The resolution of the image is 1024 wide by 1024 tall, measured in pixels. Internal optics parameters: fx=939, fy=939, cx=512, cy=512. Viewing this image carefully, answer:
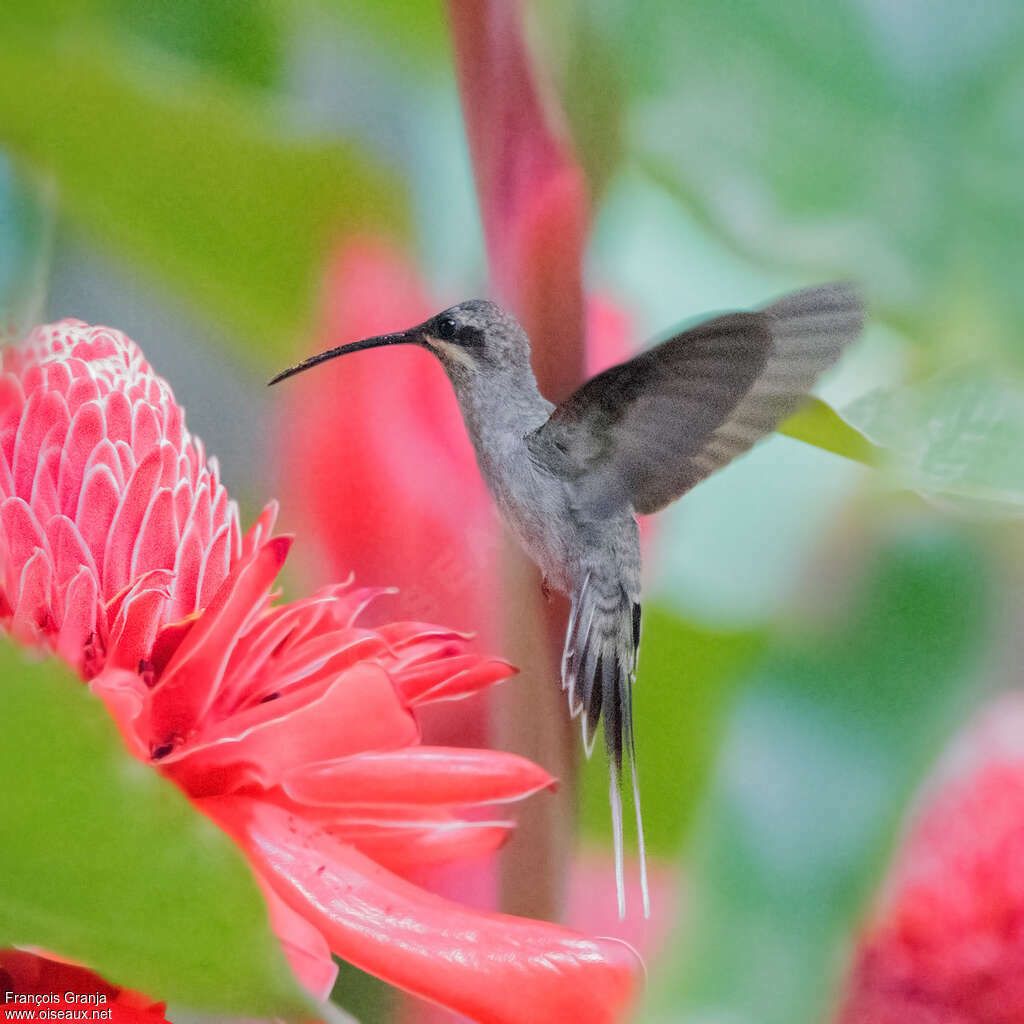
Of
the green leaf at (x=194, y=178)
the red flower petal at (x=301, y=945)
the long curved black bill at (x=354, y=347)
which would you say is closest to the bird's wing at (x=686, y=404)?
the long curved black bill at (x=354, y=347)

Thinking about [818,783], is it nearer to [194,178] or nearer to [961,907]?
[961,907]

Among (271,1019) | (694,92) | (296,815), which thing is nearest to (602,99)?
(694,92)

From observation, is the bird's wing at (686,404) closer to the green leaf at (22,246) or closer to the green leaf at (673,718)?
the green leaf at (673,718)

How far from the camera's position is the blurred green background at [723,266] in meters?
0.68

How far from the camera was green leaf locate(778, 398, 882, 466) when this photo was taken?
0.71m

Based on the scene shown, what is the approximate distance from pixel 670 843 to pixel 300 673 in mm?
308

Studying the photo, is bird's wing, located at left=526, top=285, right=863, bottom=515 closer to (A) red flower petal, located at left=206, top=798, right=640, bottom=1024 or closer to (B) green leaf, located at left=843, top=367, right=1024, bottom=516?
(B) green leaf, located at left=843, top=367, right=1024, bottom=516

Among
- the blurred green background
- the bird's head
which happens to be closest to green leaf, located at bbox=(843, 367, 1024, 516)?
the blurred green background

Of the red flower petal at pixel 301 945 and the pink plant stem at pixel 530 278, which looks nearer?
the red flower petal at pixel 301 945

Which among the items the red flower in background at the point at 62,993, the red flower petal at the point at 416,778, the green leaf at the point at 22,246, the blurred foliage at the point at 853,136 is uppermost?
the blurred foliage at the point at 853,136

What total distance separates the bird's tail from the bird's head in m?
0.17

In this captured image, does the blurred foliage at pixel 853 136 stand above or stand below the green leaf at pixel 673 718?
above

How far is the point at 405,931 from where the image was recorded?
60 cm

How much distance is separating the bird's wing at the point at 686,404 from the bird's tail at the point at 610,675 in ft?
0.24
